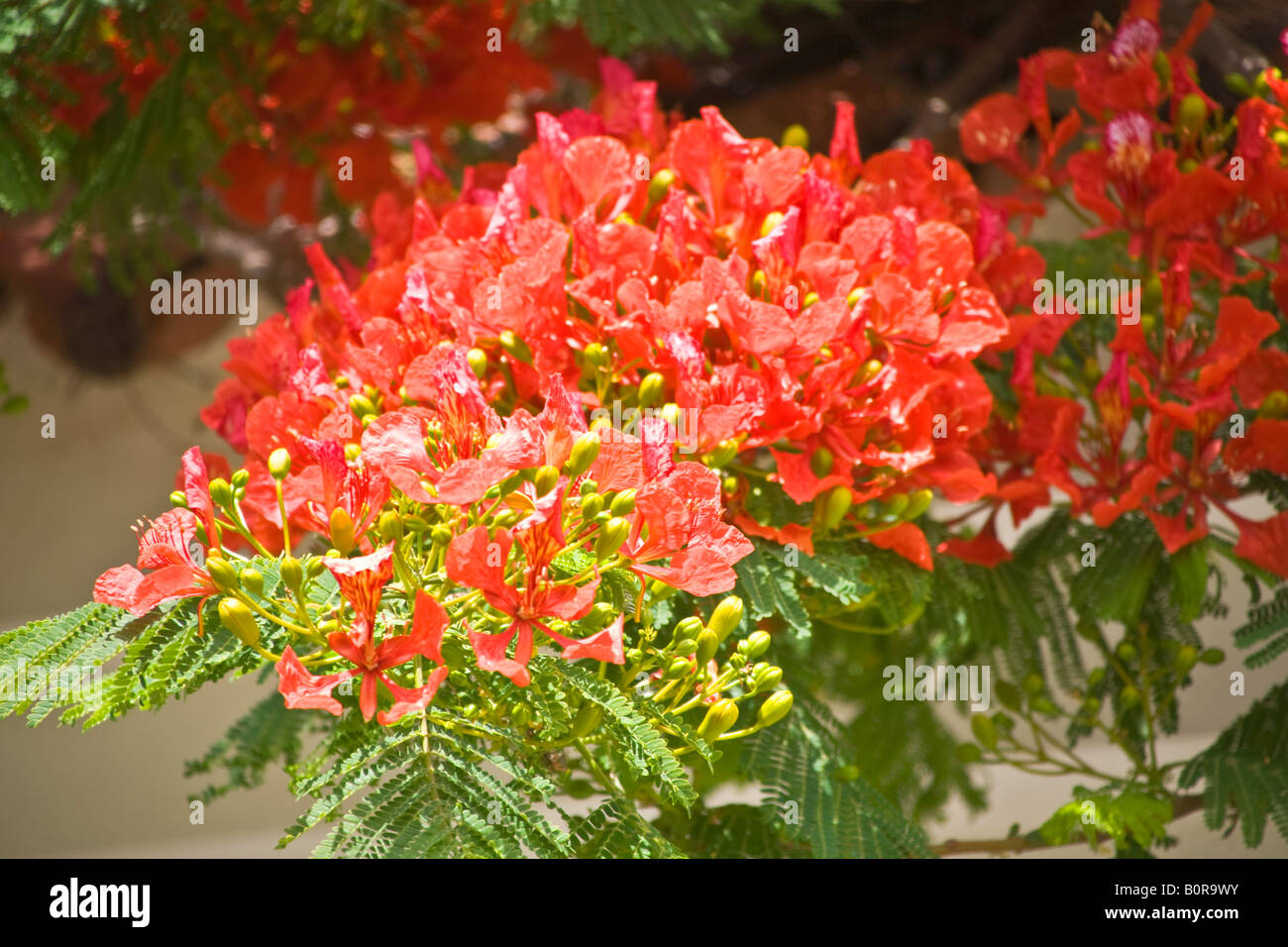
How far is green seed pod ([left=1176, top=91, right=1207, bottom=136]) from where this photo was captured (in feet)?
3.62

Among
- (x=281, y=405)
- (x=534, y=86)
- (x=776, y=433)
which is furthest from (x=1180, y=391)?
(x=534, y=86)

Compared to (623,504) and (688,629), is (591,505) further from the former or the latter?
(688,629)

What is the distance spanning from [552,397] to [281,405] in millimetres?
298

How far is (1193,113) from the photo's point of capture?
3.62ft

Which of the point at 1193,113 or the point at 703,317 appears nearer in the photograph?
the point at 703,317

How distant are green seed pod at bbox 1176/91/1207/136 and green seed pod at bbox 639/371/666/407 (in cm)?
63

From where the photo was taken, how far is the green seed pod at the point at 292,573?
64 centimetres

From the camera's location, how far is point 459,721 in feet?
2.30

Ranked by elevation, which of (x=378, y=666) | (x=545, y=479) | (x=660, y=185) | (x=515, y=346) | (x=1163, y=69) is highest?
(x=1163, y=69)

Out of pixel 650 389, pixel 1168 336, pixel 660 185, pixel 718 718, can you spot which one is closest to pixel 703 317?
pixel 650 389

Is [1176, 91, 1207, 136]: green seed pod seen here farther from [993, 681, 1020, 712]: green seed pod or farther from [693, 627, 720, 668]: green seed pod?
[693, 627, 720, 668]: green seed pod

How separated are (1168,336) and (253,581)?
32.7 inches
